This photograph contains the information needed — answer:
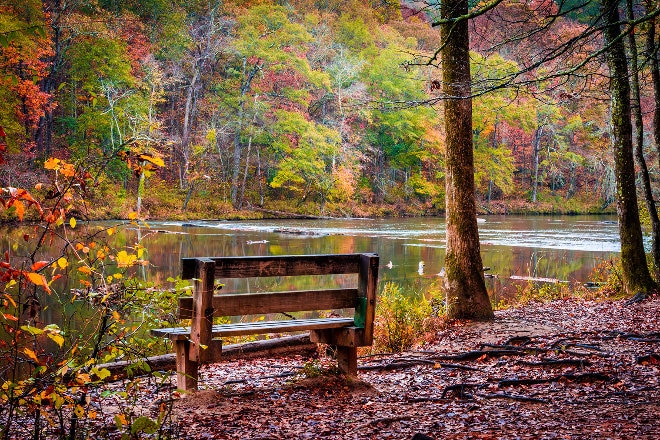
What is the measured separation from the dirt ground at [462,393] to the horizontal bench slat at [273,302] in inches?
28.7

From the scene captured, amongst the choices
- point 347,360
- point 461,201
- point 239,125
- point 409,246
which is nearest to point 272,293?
point 347,360

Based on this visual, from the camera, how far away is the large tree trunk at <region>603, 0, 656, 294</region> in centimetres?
1088

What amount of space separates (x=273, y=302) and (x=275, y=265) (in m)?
Answer: 0.34

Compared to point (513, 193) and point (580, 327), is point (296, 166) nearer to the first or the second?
point (513, 193)

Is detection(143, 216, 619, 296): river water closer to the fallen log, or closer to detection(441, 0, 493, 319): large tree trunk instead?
detection(441, 0, 493, 319): large tree trunk

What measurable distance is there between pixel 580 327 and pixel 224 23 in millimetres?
41749

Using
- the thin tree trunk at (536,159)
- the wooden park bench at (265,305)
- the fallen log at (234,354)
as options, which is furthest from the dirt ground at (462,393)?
the thin tree trunk at (536,159)

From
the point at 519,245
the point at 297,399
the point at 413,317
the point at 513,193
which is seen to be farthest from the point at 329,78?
the point at 297,399

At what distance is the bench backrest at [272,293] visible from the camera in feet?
17.1

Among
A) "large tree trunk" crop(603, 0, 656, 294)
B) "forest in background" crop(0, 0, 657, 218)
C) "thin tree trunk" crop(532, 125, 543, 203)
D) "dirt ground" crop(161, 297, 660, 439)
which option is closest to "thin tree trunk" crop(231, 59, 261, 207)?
"forest in background" crop(0, 0, 657, 218)

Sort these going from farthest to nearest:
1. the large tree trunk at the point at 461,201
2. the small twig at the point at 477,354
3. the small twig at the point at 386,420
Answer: the large tree trunk at the point at 461,201 < the small twig at the point at 477,354 < the small twig at the point at 386,420

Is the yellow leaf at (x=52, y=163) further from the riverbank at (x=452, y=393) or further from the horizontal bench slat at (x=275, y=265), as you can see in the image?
the horizontal bench slat at (x=275, y=265)

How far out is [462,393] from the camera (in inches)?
225

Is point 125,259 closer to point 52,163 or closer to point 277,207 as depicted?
point 52,163
